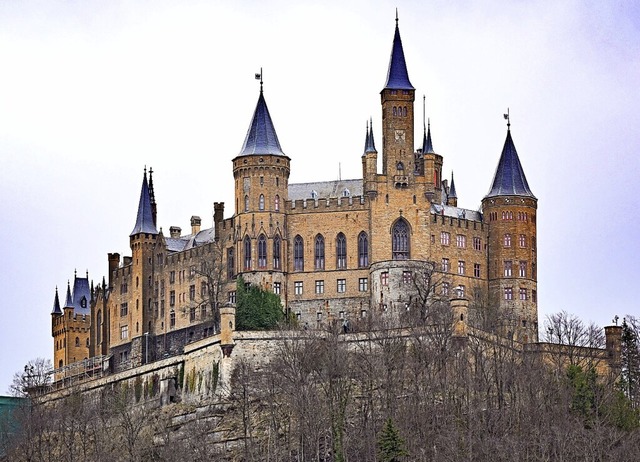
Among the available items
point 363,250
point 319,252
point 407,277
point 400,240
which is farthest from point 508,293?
point 319,252

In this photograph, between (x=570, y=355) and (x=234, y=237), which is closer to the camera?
(x=570, y=355)

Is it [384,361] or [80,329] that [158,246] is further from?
[384,361]

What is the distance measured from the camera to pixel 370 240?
103938mm

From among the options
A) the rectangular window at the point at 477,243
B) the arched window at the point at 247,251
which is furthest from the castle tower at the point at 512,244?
the arched window at the point at 247,251

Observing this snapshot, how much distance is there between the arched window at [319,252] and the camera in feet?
345

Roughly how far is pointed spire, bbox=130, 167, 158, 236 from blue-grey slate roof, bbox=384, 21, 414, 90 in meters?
19.4

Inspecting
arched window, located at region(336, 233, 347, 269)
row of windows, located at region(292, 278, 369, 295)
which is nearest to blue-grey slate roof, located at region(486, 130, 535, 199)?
arched window, located at region(336, 233, 347, 269)

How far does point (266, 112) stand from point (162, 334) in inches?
605

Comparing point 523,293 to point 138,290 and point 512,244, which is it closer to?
point 512,244

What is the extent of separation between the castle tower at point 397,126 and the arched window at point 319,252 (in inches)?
210

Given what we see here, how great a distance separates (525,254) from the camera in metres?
106

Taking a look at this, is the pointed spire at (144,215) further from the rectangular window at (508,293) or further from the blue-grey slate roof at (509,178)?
the rectangular window at (508,293)

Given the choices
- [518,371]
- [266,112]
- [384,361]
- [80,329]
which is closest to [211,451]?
[384,361]

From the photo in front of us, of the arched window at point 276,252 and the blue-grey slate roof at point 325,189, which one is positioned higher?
the blue-grey slate roof at point 325,189
